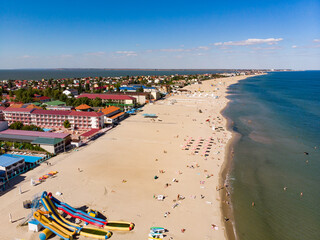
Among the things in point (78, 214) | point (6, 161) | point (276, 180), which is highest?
point (6, 161)

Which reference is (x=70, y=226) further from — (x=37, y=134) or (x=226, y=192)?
(x=37, y=134)

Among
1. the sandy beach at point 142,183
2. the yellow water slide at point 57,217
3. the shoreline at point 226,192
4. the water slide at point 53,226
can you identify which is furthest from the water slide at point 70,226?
the shoreline at point 226,192

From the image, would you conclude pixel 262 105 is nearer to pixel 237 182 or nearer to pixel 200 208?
pixel 237 182

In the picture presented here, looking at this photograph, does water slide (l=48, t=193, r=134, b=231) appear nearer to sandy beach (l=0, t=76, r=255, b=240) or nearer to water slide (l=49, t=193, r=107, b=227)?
water slide (l=49, t=193, r=107, b=227)

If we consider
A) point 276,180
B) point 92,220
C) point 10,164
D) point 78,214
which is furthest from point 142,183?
point 276,180

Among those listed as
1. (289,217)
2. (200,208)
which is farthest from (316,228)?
(200,208)

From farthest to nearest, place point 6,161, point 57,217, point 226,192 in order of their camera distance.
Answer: point 6,161 → point 226,192 → point 57,217

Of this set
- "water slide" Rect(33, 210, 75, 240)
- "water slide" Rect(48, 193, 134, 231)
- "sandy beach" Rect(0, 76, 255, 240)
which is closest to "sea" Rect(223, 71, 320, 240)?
"sandy beach" Rect(0, 76, 255, 240)
